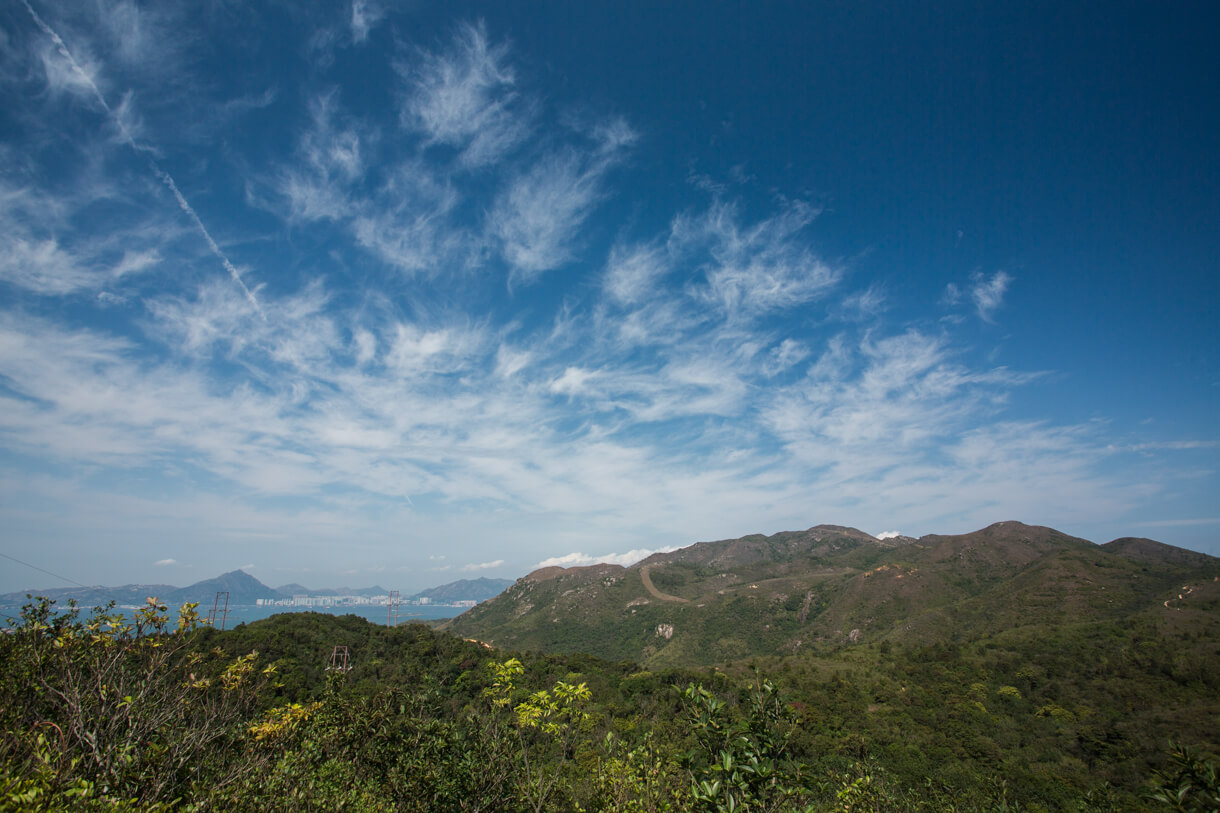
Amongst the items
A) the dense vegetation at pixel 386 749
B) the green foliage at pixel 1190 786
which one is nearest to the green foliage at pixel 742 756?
the dense vegetation at pixel 386 749

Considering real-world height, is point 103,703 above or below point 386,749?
above

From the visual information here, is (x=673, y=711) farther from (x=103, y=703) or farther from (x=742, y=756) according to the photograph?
(x=742, y=756)

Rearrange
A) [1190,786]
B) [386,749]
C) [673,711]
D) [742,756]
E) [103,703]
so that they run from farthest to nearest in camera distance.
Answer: [673,711], [386,749], [103,703], [742,756], [1190,786]

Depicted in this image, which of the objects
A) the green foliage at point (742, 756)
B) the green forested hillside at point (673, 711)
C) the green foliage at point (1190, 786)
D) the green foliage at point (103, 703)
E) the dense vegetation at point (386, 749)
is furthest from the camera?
the green foliage at point (103, 703)

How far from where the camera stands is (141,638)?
44.5 ft

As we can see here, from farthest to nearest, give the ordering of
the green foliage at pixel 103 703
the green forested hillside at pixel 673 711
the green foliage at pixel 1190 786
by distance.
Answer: the green foliage at pixel 103 703
the green forested hillside at pixel 673 711
the green foliage at pixel 1190 786

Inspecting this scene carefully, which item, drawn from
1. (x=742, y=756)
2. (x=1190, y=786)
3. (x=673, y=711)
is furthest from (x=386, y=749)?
(x=673, y=711)

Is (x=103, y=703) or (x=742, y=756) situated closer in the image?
(x=742, y=756)

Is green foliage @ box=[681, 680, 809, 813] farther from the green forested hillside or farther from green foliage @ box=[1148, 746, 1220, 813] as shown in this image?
green foliage @ box=[1148, 746, 1220, 813]

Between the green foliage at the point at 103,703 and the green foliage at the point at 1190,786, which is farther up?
the green foliage at the point at 1190,786

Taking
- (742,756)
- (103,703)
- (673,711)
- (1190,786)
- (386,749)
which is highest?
(1190,786)

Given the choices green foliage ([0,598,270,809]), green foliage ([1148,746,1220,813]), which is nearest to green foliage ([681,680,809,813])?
green foliage ([1148,746,1220,813])

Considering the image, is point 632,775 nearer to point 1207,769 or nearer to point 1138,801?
point 1207,769

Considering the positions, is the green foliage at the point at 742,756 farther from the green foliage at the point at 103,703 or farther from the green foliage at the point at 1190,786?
the green foliage at the point at 103,703
